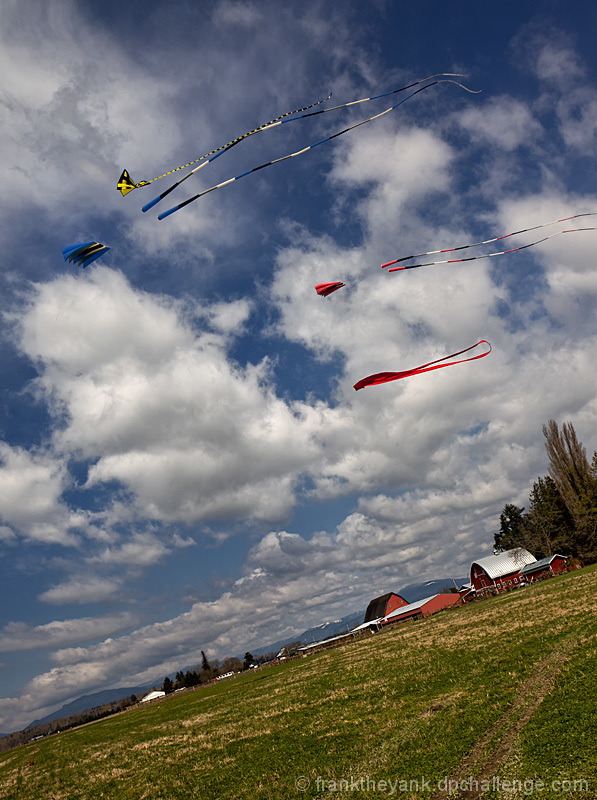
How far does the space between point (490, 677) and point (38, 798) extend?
2098 cm

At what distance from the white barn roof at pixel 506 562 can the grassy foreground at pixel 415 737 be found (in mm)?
68374

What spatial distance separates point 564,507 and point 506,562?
15.2 metres

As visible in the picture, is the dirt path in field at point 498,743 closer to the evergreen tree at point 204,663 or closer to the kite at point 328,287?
the kite at point 328,287

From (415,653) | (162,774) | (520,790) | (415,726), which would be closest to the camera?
(520,790)

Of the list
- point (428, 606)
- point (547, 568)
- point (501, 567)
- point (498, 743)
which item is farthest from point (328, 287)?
point (428, 606)

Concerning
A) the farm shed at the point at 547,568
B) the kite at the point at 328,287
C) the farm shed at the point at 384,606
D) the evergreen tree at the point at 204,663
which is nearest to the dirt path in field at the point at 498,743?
the kite at the point at 328,287

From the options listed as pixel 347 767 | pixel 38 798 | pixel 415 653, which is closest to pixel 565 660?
pixel 347 767

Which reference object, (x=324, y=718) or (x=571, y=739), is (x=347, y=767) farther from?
(x=324, y=718)

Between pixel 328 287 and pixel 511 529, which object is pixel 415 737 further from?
pixel 511 529

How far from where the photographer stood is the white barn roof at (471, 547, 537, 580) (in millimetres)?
90562

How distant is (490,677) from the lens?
17.4 meters

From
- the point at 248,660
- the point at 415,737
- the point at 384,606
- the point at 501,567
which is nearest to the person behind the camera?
the point at 415,737

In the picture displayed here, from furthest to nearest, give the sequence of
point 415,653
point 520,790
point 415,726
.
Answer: point 415,653
point 415,726
point 520,790

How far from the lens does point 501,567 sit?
91938mm
